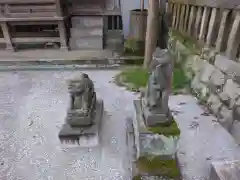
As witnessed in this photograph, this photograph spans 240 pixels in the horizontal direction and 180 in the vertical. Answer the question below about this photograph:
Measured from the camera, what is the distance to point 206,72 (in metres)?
3.12

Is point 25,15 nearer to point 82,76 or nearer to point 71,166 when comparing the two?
point 82,76

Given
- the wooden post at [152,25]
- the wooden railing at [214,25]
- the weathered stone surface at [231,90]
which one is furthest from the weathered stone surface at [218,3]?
the weathered stone surface at [231,90]

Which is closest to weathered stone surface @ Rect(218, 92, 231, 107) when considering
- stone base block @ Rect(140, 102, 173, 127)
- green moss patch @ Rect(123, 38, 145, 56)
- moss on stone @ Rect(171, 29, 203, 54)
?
moss on stone @ Rect(171, 29, 203, 54)

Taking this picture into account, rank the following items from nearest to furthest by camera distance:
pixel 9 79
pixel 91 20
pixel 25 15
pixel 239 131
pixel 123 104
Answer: pixel 239 131, pixel 123 104, pixel 9 79, pixel 25 15, pixel 91 20

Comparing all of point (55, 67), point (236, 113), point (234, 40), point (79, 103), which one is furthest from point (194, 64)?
point (55, 67)

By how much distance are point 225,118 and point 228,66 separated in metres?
0.59

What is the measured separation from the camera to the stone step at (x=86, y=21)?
5559 mm

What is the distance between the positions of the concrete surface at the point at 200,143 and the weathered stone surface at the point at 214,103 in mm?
101

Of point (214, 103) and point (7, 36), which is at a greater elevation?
point (7, 36)

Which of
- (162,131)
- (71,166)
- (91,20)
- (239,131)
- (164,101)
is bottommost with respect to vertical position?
(71,166)

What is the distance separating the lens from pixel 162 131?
6.14 feet

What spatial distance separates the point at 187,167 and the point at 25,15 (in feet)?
15.4

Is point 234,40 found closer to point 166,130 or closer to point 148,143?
point 166,130

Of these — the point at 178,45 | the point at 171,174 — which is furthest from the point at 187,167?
the point at 178,45
